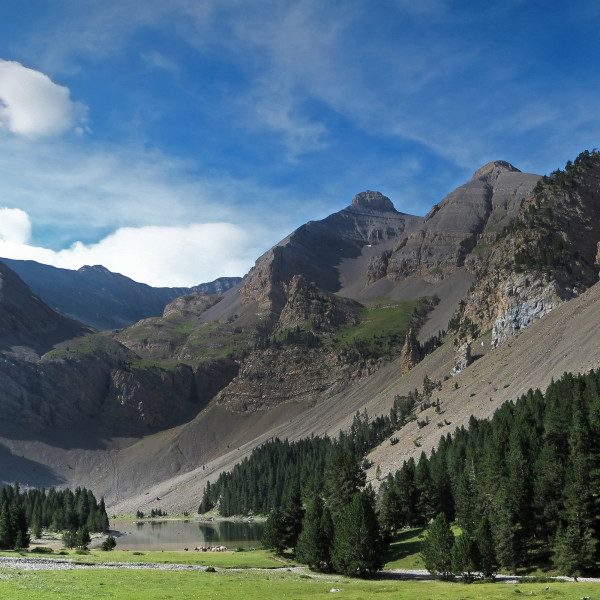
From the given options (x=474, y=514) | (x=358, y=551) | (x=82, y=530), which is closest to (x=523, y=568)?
(x=474, y=514)

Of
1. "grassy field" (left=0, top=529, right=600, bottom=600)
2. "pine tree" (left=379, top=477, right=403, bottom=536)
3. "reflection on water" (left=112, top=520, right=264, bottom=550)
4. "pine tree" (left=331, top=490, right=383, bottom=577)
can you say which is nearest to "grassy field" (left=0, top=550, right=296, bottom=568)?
"grassy field" (left=0, top=529, right=600, bottom=600)

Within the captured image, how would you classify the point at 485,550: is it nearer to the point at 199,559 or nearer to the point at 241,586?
the point at 241,586

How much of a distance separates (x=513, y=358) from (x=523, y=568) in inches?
4833

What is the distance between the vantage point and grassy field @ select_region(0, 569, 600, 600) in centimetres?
4600

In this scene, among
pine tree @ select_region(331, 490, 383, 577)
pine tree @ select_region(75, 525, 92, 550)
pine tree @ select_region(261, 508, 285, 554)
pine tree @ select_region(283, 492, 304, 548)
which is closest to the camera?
pine tree @ select_region(331, 490, 383, 577)

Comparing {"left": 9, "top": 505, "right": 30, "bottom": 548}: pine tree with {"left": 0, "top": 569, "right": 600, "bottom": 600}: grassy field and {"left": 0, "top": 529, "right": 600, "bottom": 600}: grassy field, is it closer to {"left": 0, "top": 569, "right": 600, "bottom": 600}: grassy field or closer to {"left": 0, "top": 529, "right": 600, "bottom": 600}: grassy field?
{"left": 0, "top": 529, "right": 600, "bottom": 600}: grassy field

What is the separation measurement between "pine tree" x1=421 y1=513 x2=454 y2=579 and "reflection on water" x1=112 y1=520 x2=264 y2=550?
6138 centimetres

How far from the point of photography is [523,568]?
74.2 meters

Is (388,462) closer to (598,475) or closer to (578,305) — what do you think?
(578,305)

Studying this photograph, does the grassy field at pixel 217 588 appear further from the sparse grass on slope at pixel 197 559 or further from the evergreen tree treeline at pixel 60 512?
the evergreen tree treeline at pixel 60 512

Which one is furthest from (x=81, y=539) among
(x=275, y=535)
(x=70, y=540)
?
(x=275, y=535)

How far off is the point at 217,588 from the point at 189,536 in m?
114

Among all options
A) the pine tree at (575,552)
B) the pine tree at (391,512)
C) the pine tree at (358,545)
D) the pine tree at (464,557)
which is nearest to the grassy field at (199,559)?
the pine tree at (358,545)

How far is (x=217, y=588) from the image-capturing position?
54344mm
